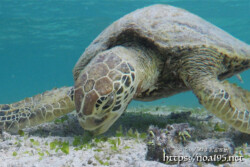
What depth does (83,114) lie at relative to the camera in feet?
8.66

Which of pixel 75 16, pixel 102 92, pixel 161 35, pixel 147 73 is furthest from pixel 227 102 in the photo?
pixel 75 16

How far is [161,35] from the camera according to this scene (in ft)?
12.8

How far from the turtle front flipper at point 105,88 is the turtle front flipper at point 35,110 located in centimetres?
109

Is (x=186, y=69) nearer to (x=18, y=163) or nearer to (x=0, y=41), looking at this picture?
(x=18, y=163)

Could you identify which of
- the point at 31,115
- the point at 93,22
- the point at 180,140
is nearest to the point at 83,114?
the point at 180,140

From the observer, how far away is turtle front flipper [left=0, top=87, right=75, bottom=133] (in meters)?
3.62

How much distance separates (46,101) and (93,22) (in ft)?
90.8

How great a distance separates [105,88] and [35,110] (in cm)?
170

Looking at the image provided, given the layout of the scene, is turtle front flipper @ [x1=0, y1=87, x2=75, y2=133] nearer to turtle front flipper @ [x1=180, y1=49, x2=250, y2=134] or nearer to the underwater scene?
the underwater scene

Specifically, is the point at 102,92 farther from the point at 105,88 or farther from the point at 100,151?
the point at 100,151

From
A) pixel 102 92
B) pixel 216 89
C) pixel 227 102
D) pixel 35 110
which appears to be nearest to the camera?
pixel 102 92

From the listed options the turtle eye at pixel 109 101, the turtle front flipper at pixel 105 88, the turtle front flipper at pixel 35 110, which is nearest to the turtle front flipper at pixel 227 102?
the turtle front flipper at pixel 105 88

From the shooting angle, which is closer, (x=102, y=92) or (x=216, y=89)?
(x=102, y=92)

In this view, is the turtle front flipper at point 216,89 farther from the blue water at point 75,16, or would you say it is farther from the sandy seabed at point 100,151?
the blue water at point 75,16
